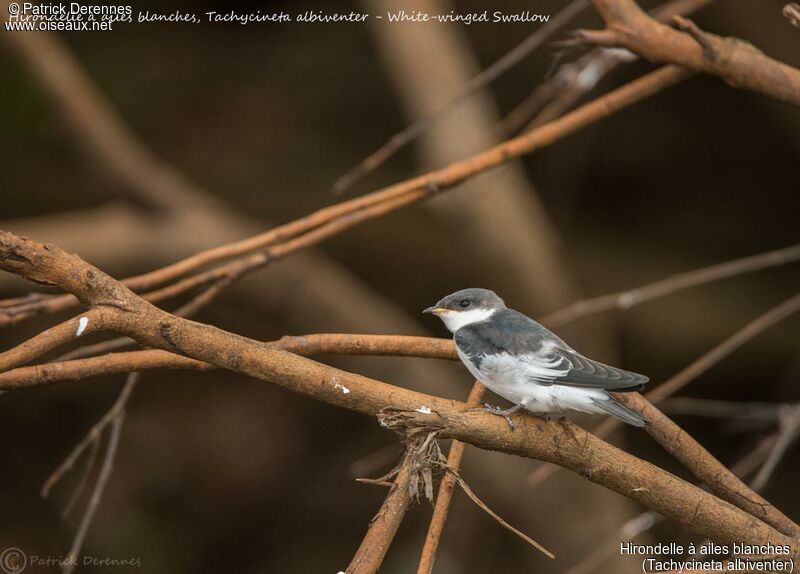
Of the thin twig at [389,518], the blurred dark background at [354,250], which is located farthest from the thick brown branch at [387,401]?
the blurred dark background at [354,250]

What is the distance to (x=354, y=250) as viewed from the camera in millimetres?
5445

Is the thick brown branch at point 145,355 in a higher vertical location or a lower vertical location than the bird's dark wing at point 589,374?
lower

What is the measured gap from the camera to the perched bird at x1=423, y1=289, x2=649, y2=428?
2033 mm

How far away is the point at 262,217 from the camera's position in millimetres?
5355

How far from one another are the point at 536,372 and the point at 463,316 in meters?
0.53

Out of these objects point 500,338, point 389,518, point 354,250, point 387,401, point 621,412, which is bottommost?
point 389,518

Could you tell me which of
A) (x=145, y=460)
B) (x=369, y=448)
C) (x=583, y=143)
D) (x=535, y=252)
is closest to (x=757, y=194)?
(x=583, y=143)

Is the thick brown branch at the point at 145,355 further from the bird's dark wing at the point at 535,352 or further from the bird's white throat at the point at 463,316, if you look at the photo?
the bird's white throat at the point at 463,316

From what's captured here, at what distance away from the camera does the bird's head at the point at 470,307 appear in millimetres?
2670

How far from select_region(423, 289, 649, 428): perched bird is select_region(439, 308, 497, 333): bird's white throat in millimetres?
155

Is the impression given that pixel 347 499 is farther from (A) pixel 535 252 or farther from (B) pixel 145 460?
(A) pixel 535 252

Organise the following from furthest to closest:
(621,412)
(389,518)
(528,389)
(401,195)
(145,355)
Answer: (401,195), (528,389), (621,412), (145,355), (389,518)

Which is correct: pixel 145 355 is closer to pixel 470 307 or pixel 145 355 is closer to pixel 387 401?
pixel 387 401

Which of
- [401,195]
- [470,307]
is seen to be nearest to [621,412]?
[470,307]
